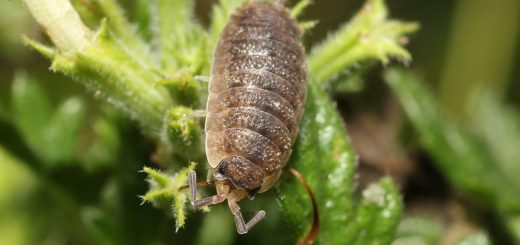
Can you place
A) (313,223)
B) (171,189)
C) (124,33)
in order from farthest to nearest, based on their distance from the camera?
(124,33), (313,223), (171,189)

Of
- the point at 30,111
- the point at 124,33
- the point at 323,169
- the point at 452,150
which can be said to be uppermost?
the point at 30,111

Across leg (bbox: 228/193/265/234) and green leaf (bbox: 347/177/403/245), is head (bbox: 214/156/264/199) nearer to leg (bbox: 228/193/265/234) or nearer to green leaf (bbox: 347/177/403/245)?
leg (bbox: 228/193/265/234)

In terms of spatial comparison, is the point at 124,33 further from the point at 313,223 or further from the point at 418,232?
the point at 418,232

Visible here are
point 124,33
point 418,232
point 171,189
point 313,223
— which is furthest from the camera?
point 418,232

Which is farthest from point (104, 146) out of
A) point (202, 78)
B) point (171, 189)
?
point (171, 189)

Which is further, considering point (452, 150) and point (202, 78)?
point (452, 150)
